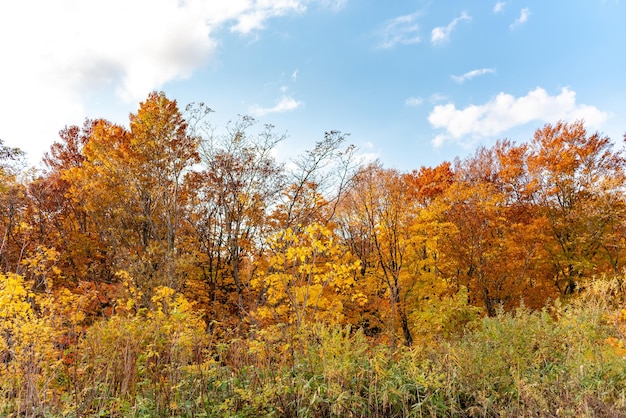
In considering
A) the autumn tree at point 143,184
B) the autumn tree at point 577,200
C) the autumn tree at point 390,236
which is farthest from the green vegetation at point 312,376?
the autumn tree at point 577,200

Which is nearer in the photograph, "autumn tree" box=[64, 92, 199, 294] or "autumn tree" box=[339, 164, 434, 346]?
"autumn tree" box=[64, 92, 199, 294]

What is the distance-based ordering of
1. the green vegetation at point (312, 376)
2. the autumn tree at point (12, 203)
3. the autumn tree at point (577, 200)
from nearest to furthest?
the green vegetation at point (312, 376) < the autumn tree at point (12, 203) < the autumn tree at point (577, 200)

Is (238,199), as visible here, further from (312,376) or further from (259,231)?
(312,376)

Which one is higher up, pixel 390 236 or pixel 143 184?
pixel 143 184

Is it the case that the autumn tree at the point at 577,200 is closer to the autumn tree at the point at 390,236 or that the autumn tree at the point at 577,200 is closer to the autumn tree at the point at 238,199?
the autumn tree at the point at 390,236

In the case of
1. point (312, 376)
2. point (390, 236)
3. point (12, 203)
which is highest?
point (12, 203)

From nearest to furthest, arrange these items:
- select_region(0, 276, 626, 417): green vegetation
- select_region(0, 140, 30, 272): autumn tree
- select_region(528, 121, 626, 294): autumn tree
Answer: select_region(0, 276, 626, 417): green vegetation → select_region(0, 140, 30, 272): autumn tree → select_region(528, 121, 626, 294): autumn tree

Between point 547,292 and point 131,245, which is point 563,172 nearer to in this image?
point 547,292

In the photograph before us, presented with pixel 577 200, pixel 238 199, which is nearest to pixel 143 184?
pixel 238 199

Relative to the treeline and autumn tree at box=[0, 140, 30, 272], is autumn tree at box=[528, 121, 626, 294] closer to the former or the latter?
the treeline

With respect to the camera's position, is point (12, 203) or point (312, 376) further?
point (12, 203)

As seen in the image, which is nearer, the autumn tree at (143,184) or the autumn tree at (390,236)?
the autumn tree at (143,184)

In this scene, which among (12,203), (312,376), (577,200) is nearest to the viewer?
(312,376)

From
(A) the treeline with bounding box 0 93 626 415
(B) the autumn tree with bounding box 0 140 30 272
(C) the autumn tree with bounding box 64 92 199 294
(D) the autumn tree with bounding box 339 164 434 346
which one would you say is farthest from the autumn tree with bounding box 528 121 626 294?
(B) the autumn tree with bounding box 0 140 30 272
